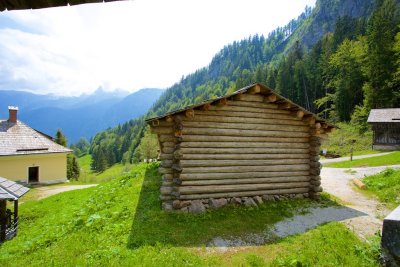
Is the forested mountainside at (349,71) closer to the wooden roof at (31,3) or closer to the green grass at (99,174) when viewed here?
the green grass at (99,174)

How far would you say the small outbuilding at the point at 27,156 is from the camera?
27.9 m

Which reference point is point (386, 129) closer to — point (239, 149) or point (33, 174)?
point (239, 149)

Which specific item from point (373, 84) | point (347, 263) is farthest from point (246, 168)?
point (373, 84)

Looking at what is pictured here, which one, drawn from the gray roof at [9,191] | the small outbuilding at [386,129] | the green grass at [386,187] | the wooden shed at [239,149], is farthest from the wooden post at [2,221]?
the small outbuilding at [386,129]

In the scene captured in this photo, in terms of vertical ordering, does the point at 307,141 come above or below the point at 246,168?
above

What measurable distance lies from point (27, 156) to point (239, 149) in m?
25.3

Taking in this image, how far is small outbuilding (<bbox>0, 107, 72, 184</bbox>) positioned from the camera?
27.9 metres

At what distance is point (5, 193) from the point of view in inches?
504

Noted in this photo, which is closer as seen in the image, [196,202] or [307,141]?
[196,202]

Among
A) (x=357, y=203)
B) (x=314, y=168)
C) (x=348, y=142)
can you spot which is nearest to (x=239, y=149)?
(x=314, y=168)

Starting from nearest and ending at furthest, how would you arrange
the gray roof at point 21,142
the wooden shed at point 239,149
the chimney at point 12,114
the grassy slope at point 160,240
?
the grassy slope at point 160,240 < the wooden shed at point 239,149 < the gray roof at point 21,142 < the chimney at point 12,114

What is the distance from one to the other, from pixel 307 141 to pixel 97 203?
38.1 ft

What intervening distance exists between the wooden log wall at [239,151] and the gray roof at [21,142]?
23465 mm

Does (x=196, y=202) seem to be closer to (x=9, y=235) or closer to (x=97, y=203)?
(x=97, y=203)
